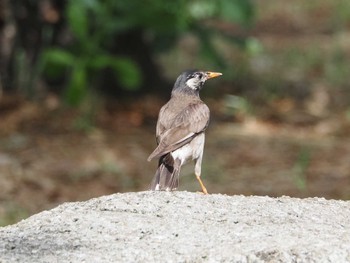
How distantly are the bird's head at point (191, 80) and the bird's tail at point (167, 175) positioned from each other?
2.59ft

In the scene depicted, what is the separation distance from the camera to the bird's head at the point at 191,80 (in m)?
7.85

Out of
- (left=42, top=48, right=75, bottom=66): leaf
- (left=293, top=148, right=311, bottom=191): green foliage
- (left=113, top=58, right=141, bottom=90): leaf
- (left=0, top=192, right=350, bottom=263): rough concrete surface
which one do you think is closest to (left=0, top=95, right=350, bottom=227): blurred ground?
(left=293, top=148, right=311, bottom=191): green foliage

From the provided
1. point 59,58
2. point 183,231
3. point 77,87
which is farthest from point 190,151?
point 59,58

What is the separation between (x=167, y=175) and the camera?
7129mm

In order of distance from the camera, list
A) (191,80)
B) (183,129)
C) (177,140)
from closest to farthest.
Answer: (177,140), (183,129), (191,80)

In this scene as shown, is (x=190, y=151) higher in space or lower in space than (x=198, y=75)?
lower

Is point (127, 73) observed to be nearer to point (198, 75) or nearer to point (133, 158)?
point (133, 158)

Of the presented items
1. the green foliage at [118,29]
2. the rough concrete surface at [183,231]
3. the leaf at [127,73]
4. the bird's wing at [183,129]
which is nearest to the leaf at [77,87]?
the green foliage at [118,29]

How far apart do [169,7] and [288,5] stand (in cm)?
757

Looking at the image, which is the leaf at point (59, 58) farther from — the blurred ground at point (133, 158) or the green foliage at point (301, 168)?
the green foliage at point (301, 168)

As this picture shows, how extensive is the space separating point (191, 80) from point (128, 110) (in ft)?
14.9

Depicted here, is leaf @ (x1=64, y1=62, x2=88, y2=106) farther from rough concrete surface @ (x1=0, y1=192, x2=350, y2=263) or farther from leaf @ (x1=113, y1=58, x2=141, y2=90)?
rough concrete surface @ (x1=0, y1=192, x2=350, y2=263)

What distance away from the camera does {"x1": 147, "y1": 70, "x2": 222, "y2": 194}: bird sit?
710 centimetres

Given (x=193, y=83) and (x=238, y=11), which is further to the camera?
(x=238, y=11)
